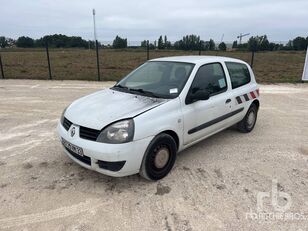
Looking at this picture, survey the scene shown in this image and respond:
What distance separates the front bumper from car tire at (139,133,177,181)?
9cm

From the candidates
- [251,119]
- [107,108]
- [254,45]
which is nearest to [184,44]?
[254,45]

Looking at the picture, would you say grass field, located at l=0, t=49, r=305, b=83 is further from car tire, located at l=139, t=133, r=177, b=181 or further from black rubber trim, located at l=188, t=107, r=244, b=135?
car tire, located at l=139, t=133, r=177, b=181

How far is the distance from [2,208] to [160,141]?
6.16 feet

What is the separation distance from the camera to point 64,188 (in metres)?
3.15

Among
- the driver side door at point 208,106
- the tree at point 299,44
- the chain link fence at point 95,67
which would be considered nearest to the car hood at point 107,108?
the driver side door at point 208,106

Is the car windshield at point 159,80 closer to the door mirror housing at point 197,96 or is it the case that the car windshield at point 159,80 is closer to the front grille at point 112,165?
the door mirror housing at point 197,96

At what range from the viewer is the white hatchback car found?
2.91 meters

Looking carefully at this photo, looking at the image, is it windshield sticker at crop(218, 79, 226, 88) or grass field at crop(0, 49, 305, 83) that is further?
grass field at crop(0, 49, 305, 83)

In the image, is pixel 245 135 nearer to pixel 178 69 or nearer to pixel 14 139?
pixel 178 69

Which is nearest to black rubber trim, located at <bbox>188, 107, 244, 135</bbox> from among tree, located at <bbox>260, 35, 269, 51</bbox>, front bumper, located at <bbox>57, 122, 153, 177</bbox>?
front bumper, located at <bbox>57, 122, 153, 177</bbox>

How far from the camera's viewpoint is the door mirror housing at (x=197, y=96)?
3463mm

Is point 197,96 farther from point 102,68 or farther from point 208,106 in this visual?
point 102,68

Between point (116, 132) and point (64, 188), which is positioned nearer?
point (116, 132)

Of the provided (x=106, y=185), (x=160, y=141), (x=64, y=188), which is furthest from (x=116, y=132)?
(x=64, y=188)
